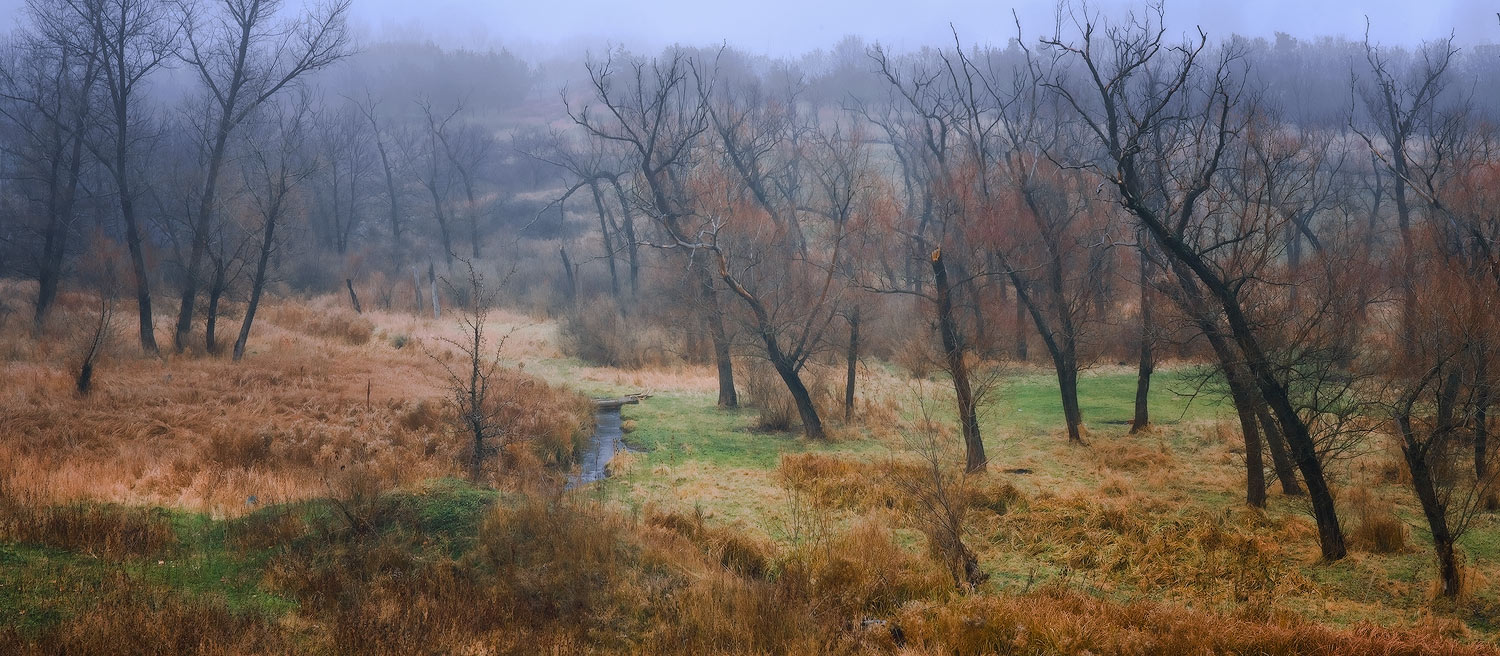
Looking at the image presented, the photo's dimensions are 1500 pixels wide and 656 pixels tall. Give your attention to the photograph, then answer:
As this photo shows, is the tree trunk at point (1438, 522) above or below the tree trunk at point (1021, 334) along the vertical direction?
below

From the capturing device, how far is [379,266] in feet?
166

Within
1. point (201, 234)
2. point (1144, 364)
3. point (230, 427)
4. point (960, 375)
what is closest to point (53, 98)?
point (201, 234)

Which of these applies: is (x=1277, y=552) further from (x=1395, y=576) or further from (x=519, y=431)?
(x=519, y=431)

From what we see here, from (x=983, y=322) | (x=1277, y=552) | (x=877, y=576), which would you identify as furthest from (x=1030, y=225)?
(x=877, y=576)

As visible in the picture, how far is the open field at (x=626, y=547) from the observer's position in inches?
258

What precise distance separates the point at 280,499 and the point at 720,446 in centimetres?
821

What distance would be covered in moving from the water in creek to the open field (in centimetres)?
51

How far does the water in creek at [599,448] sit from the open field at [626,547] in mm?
509

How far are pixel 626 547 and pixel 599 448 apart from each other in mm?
8420

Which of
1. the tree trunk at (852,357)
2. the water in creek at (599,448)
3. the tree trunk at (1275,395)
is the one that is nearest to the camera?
the tree trunk at (1275,395)

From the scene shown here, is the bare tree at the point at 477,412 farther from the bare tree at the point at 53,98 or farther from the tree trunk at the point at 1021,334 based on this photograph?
the tree trunk at the point at 1021,334

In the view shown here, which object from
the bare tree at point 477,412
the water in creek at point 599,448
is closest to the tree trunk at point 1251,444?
the water in creek at point 599,448

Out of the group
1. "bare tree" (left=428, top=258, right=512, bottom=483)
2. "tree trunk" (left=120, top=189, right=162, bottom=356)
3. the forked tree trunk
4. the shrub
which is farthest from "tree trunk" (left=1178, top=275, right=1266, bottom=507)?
"tree trunk" (left=120, top=189, right=162, bottom=356)

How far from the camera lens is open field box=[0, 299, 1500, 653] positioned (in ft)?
21.5
